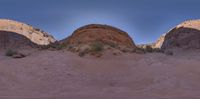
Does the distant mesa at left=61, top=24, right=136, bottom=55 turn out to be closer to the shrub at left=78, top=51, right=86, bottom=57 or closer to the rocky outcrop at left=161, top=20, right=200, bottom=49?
the shrub at left=78, top=51, right=86, bottom=57

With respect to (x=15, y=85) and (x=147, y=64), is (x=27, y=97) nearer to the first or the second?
(x=15, y=85)

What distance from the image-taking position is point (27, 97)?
11.6 m

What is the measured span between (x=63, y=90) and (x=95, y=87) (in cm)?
149

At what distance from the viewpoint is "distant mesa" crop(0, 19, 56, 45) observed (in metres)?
43.6

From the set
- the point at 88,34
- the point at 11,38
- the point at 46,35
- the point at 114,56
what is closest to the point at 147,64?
the point at 114,56

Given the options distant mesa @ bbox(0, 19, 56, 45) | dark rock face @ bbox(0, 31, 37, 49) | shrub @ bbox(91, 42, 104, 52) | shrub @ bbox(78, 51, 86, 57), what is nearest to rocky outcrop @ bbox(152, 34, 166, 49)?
distant mesa @ bbox(0, 19, 56, 45)

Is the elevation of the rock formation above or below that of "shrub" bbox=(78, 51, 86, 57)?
above

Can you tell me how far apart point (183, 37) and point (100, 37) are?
1691cm

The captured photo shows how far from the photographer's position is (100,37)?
2705cm

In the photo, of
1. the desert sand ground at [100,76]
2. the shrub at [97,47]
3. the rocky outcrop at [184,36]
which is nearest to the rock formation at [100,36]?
the shrub at [97,47]

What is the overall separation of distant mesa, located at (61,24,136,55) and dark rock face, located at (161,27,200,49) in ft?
35.9

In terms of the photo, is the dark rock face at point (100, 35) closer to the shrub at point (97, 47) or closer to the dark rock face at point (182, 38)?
the shrub at point (97, 47)

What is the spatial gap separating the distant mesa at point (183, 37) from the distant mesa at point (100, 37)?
1110 centimetres

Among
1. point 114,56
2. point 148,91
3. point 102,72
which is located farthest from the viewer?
point 114,56
